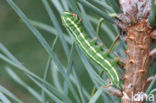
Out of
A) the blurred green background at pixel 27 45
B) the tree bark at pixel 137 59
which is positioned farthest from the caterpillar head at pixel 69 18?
the blurred green background at pixel 27 45

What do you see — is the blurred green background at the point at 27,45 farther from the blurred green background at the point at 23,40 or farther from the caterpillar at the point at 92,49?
the caterpillar at the point at 92,49

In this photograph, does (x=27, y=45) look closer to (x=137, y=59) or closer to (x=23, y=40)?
(x=23, y=40)

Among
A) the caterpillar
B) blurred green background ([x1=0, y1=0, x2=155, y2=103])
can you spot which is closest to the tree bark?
the caterpillar

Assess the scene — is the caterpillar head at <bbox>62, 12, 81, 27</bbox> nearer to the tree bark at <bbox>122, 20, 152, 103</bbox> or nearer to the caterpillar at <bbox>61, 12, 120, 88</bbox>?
the caterpillar at <bbox>61, 12, 120, 88</bbox>

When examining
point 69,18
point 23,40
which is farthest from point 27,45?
point 69,18

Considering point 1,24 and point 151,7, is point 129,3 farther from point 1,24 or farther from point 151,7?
point 1,24

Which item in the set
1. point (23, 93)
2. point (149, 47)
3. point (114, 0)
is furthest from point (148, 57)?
point (23, 93)
